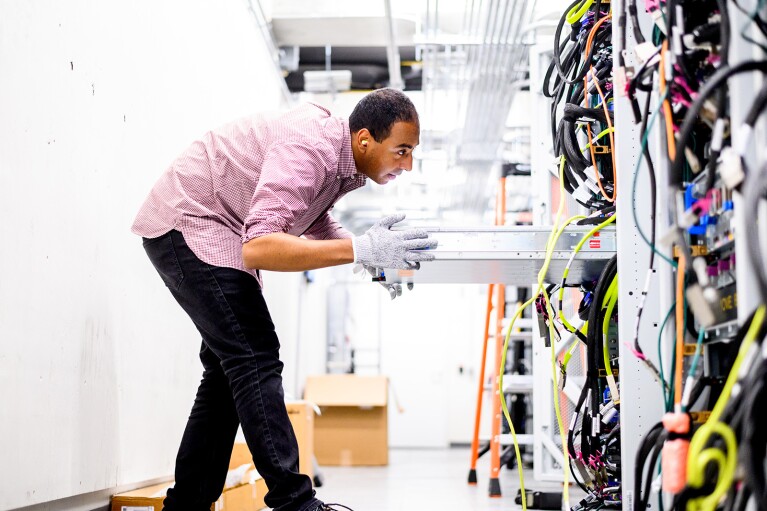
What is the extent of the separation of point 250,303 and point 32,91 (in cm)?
73

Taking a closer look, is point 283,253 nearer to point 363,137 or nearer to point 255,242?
point 255,242

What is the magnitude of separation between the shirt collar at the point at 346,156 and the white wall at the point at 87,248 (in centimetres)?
73

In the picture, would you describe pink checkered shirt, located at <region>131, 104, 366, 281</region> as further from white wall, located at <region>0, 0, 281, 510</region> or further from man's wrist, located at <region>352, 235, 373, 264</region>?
white wall, located at <region>0, 0, 281, 510</region>

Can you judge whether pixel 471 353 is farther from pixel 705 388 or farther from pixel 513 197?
pixel 705 388

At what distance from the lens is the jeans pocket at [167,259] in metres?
1.82

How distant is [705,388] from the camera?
1260mm

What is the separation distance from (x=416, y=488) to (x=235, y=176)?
98.8 inches

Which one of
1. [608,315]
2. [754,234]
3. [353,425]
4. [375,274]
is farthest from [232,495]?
[353,425]

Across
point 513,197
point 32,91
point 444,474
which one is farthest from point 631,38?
point 513,197

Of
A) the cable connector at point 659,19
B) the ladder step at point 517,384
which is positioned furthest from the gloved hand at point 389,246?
the ladder step at point 517,384

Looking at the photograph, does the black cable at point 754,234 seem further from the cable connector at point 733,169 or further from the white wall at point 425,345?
the white wall at point 425,345

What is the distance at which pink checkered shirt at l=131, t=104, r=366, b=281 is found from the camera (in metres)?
1.76

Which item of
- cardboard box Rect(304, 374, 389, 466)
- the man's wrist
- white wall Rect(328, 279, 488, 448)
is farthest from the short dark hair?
white wall Rect(328, 279, 488, 448)

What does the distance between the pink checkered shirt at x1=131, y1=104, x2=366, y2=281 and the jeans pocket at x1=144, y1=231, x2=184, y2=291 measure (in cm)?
2
